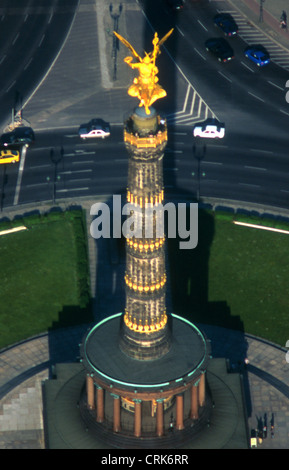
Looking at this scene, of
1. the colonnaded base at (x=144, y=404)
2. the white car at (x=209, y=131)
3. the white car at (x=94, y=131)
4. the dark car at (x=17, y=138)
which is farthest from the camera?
the white car at (x=94, y=131)

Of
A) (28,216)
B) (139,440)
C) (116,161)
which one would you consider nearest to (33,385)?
(139,440)

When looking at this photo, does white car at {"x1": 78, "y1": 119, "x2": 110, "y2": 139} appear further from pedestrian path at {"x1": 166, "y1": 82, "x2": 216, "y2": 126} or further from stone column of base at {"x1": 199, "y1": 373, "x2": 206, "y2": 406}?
stone column of base at {"x1": 199, "y1": 373, "x2": 206, "y2": 406}

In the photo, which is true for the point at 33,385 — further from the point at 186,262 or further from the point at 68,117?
the point at 68,117

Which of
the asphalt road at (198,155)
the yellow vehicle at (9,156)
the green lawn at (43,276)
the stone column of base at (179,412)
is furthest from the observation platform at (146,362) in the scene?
the yellow vehicle at (9,156)

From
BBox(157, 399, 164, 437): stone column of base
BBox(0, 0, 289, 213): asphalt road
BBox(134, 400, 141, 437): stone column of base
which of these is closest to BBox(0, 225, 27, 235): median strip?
BBox(0, 0, 289, 213): asphalt road

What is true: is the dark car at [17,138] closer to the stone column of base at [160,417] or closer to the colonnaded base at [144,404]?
the colonnaded base at [144,404]

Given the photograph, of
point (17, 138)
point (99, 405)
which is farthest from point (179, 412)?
point (17, 138)

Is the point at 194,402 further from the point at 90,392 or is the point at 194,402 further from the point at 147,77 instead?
the point at 147,77
